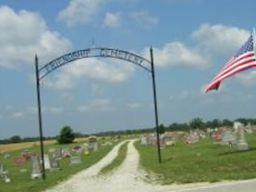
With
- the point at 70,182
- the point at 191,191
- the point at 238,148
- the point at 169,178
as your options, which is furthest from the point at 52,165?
the point at 191,191

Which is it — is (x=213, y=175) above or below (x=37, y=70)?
below

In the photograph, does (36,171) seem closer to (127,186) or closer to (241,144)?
(241,144)

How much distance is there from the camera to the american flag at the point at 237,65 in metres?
27.2

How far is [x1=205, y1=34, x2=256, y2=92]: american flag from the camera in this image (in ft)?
89.1

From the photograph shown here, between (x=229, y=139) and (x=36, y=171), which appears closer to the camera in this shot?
(x=36, y=171)

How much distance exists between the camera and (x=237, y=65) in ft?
89.8

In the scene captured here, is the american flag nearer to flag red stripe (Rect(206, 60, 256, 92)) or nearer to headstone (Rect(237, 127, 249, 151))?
flag red stripe (Rect(206, 60, 256, 92))

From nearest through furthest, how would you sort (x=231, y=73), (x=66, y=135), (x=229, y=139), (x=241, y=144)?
(x=231, y=73) < (x=241, y=144) < (x=229, y=139) < (x=66, y=135)

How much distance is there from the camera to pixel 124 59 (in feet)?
98.3

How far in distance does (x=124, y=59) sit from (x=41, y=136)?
17.8ft

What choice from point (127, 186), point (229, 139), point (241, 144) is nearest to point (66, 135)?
point (229, 139)

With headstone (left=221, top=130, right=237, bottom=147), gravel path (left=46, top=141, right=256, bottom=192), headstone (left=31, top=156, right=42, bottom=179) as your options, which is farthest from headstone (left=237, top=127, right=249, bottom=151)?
headstone (left=31, top=156, right=42, bottom=179)

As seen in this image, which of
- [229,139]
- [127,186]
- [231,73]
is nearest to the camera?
[127,186]

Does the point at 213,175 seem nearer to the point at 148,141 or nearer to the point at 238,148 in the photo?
the point at 238,148
